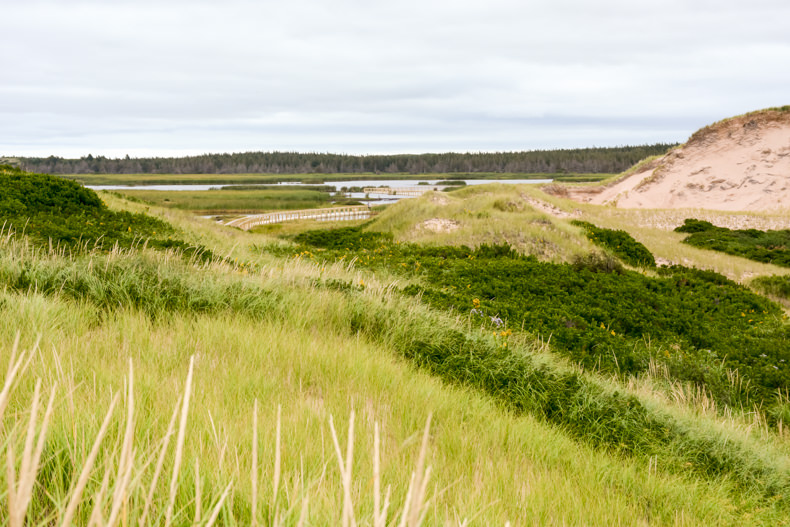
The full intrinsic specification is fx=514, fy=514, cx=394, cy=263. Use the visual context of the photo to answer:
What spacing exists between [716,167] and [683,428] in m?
44.4

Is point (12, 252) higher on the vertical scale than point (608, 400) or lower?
higher

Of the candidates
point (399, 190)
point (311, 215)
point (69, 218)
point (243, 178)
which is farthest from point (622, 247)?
point (243, 178)

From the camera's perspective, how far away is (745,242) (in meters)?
25.6

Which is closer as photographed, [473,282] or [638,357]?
[638,357]

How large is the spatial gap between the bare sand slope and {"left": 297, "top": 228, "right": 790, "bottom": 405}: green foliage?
96.0 ft

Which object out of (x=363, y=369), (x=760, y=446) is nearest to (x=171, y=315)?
(x=363, y=369)

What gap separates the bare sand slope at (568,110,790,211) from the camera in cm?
3759

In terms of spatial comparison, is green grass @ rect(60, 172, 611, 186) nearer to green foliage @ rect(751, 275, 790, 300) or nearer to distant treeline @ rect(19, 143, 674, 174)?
distant treeline @ rect(19, 143, 674, 174)

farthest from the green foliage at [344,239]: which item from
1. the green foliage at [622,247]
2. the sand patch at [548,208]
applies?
the sand patch at [548,208]

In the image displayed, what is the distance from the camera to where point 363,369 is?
3.88 metres

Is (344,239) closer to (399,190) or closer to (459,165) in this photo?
(399,190)

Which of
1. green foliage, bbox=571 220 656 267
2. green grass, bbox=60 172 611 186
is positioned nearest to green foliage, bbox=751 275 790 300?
green foliage, bbox=571 220 656 267

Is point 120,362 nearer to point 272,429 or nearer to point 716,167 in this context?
point 272,429

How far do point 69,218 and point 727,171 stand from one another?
145 feet
